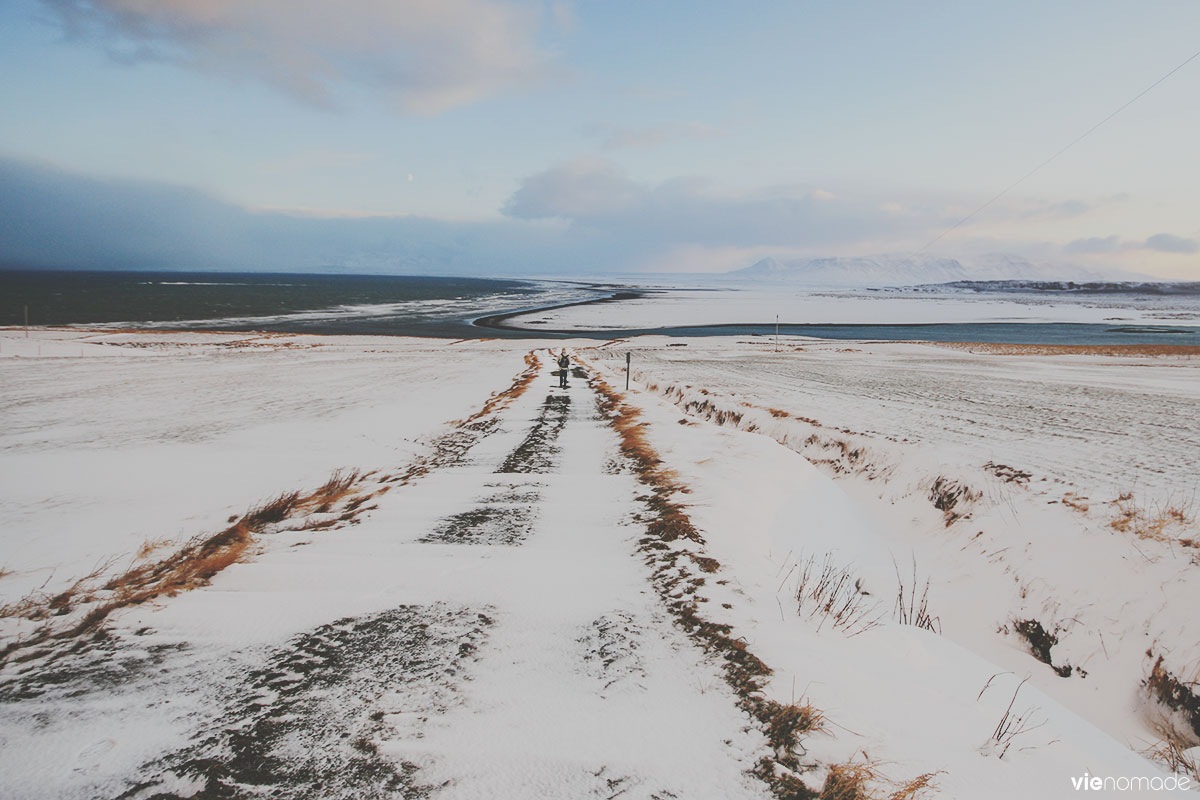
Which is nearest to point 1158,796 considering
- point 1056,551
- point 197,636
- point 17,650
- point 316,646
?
point 1056,551

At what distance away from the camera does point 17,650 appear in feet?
12.9

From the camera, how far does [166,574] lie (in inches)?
211

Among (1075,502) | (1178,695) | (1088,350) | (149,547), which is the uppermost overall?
(1088,350)

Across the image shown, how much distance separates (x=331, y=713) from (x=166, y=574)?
3.42 m

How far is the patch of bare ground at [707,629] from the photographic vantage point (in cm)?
297

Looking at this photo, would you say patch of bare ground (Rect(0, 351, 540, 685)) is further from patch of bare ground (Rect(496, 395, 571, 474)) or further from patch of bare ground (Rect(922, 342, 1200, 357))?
patch of bare ground (Rect(922, 342, 1200, 357))

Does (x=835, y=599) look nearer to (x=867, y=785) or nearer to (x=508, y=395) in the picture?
(x=867, y=785)

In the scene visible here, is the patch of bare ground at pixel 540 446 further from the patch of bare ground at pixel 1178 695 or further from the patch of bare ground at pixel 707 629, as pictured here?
the patch of bare ground at pixel 1178 695

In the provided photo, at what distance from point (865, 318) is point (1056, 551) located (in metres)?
90.3

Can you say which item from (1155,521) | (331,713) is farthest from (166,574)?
(1155,521)

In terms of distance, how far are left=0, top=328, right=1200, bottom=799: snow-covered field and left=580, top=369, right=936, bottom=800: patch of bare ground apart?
0.14 ft

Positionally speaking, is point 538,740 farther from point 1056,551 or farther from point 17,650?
point 1056,551

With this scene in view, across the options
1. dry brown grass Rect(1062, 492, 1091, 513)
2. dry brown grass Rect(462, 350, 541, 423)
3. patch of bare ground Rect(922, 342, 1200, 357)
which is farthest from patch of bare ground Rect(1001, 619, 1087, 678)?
patch of bare ground Rect(922, 342, 1200, 357)

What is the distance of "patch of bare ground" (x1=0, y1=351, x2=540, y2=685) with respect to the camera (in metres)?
4.02
